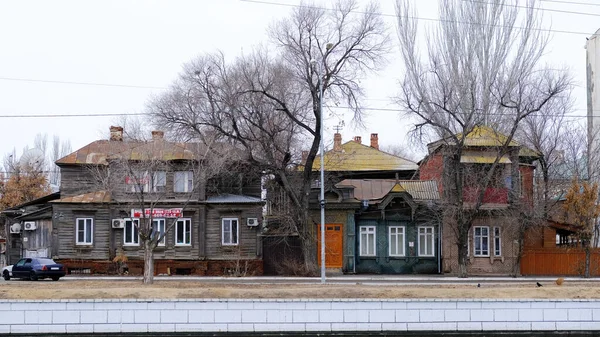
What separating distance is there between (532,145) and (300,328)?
31066 millimetres

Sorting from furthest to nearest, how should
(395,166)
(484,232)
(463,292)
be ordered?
(395,166) → (484,232) → (463,292)

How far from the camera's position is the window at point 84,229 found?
45500mm

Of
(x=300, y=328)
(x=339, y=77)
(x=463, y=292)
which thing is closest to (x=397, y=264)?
(x=339, y=77)

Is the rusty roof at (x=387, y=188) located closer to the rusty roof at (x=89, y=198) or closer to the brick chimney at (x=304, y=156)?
the brick chimney at (x=304, y=156)

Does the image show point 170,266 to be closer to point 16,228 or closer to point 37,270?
point 37,270

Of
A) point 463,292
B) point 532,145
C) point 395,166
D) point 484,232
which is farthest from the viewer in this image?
point 395,166

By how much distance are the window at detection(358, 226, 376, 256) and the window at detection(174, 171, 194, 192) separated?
10590 millimetres

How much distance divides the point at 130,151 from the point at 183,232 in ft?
30.5

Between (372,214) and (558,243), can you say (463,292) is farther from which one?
(558,243)

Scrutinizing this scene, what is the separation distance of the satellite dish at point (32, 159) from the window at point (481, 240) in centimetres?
4080

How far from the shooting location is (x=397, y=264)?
148ft

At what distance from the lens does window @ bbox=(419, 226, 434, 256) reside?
1786 inches

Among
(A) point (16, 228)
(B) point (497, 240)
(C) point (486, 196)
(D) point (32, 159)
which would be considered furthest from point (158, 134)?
(D) point (32, 159)

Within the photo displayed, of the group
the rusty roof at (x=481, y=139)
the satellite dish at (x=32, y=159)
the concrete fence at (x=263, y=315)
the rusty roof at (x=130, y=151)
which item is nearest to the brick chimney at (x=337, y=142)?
the rusty roof at (x=481, y=139)
